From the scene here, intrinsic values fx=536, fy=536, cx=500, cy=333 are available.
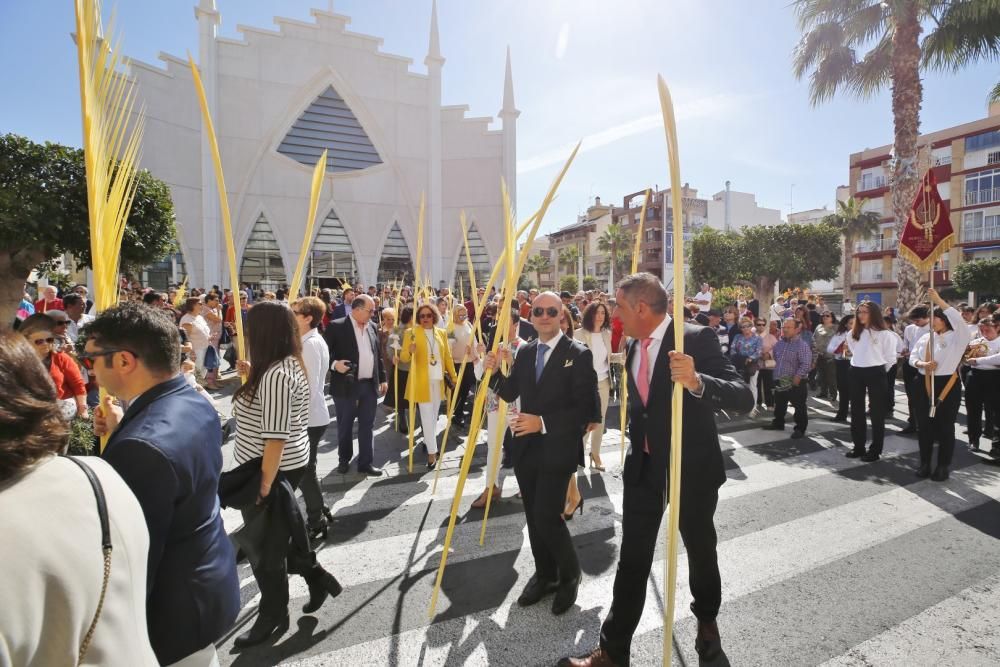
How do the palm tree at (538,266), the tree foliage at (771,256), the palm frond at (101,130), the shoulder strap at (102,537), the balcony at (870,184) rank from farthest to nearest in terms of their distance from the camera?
1. the palm tree at (538,266)
2. the balcony at (870,184)
3. the tree foliage at (771,256)
4. the palm frond at (101,130)
5. the shoulder strap at (102,537)

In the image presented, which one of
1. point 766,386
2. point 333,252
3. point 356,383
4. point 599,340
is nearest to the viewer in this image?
point 356,383

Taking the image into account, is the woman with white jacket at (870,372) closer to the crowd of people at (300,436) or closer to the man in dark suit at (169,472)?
the crowd of people at (300,436)

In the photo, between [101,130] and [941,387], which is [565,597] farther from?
[941,387]

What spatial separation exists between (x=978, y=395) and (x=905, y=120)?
374 inches

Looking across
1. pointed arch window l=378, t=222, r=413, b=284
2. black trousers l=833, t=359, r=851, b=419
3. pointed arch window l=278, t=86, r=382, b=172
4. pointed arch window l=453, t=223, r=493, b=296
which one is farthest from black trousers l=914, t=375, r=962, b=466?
pointed arch window l=278, t=86, r=382, b=172

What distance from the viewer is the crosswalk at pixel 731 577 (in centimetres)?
287

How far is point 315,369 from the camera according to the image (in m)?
4.39

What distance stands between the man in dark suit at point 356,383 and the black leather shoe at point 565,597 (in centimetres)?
300

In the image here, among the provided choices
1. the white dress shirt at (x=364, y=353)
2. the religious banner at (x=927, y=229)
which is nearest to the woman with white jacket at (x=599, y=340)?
the white dress shirt at (x=364, y=353)

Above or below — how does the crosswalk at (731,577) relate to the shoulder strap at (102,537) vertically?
below

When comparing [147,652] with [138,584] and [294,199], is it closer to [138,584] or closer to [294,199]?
[138,584]

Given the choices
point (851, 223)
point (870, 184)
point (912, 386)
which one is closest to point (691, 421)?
point (912, 386)

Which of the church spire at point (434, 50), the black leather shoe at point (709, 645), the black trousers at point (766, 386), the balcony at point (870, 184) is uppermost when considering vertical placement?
the church spire at point (434, 50)

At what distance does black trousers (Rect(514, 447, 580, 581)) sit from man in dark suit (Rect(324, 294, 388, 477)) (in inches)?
109
